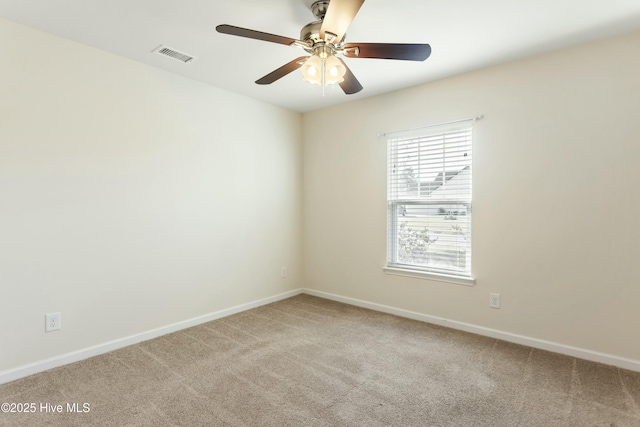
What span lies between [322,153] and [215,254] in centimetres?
184

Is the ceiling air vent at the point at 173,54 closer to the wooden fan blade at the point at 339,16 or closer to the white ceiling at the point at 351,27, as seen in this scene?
the white ceiling at the point at 351,27

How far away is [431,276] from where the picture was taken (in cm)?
334

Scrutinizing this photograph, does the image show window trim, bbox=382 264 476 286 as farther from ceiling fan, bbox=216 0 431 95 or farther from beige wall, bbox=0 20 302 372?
ceiling fan, bbox=216 0 431 95

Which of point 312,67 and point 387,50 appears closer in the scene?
point 387,50

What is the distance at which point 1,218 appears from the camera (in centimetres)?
222

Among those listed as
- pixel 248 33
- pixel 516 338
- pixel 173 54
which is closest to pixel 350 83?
pixel 248 33

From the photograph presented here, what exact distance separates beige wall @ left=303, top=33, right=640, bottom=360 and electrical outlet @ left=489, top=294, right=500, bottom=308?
5cm

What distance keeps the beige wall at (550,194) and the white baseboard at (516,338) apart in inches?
1.7

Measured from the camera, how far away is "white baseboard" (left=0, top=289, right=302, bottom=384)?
2.27m

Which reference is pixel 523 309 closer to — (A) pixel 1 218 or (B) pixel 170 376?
(B) pixel 170 376

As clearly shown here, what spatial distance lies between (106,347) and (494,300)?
3.36 m

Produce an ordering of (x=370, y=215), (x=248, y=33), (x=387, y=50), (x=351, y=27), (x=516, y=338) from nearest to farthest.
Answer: (x=248, y=33) < (x=387, y=50) < (x=351, y=27) < (x=516, y=338) < (x=370, y=215)

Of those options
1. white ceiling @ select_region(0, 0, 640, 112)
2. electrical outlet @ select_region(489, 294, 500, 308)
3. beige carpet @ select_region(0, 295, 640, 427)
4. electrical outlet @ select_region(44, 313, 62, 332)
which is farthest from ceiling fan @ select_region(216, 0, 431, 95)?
electrical outlet @ select_region(44, 313, 62, 332)

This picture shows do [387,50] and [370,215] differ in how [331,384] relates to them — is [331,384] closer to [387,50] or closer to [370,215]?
[370,215]
